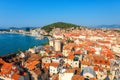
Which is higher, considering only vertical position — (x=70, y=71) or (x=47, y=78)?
(x=70, y=71)

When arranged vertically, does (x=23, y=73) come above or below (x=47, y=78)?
above

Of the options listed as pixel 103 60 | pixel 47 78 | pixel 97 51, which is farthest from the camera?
pixel 97 51

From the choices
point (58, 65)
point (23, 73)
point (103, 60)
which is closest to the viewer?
point (23, 73)

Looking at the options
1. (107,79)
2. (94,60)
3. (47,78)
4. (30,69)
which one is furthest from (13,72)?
(94,60)

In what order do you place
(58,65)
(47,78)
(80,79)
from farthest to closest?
(58,65), (47,78), (80,79)

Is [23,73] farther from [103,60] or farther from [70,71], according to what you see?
[103,60]

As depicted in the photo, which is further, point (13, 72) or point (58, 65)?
point (58, 65)

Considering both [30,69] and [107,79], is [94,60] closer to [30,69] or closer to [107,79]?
[107,79]

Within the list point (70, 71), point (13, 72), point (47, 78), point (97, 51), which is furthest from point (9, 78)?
point (97, 51)

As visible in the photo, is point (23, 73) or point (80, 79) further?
point (23, 73)
